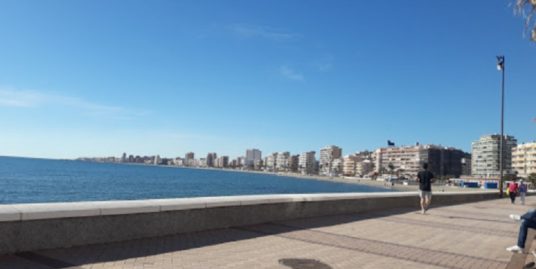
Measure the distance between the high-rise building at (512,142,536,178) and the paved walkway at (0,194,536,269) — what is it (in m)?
170

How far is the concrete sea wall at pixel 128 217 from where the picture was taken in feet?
20.5

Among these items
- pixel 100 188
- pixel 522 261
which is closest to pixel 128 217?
pixel 522 261

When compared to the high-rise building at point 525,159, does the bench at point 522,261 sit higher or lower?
lower

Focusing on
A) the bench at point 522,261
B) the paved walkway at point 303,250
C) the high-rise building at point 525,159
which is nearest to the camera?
the paved walkway at point 303,250

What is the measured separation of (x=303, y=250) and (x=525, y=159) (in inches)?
7204

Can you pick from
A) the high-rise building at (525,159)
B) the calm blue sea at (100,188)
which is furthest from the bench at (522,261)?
the high-rise building at (525,159)

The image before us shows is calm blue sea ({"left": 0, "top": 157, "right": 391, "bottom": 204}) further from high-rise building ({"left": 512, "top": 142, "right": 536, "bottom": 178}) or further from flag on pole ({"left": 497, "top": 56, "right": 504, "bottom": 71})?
high-rise building ({"left": 512, "top": 142, "right": 536, "bottom": 178})

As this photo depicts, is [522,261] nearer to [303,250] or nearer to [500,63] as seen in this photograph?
[303,250]

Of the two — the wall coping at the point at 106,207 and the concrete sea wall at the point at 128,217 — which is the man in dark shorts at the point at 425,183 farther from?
the wall coping at the point at 106,207

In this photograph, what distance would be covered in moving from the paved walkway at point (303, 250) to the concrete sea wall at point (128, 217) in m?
0.19

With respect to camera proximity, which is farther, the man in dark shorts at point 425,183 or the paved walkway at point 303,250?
the man in dark shorts at point 425,183

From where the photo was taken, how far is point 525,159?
6560 inches

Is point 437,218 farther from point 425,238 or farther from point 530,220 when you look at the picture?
point 530,220

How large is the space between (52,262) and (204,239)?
9.00ft
